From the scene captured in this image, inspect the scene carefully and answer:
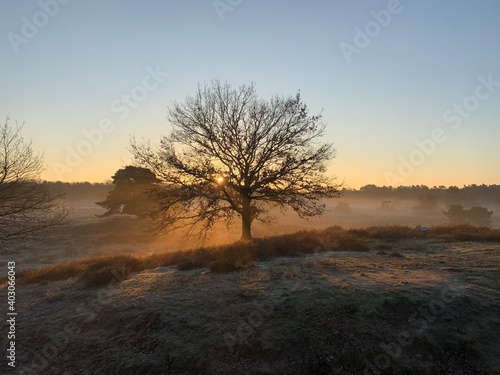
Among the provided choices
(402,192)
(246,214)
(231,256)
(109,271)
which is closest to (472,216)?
(246,214)

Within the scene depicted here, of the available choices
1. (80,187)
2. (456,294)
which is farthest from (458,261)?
(80,187)

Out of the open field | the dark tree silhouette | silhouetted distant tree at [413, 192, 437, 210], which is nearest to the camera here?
the open field

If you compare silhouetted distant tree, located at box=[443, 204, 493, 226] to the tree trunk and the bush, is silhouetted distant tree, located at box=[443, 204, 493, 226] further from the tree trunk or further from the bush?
the bush

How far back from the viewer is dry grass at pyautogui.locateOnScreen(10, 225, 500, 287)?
12172mm

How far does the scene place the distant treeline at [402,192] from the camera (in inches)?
4552

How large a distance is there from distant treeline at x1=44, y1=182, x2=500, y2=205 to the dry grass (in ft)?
308

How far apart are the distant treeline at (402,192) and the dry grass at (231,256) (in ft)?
308

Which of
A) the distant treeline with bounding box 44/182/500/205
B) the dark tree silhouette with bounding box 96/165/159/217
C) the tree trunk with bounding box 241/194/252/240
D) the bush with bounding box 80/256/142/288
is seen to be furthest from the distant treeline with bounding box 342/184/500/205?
the bush with bounding box 80/256/142/288

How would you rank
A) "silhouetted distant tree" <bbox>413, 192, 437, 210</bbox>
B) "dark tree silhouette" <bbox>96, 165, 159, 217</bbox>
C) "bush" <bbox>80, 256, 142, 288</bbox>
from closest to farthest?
"bush" <bbox>80, 256, 142, 288</bbox> → "dark tree silhouette" <bbox>96, 165, 159, 217</bbox> → "silhouetted distant tree" <bbox>413, 192, 437, 210</bbox>

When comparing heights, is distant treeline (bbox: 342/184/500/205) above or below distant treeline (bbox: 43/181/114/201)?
below

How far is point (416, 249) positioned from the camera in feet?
46.8

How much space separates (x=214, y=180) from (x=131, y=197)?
35116mm

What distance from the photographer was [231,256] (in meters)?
13.2

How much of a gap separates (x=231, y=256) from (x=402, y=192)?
174327 mm
